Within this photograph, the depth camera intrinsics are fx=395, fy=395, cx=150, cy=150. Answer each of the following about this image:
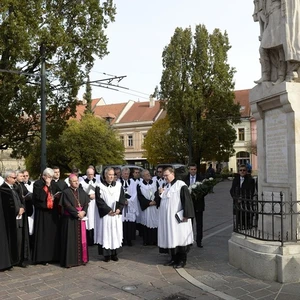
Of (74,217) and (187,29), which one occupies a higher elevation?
(187,29)

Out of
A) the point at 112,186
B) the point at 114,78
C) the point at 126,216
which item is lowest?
the point at 126,216

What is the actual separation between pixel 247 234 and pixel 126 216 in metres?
3.73

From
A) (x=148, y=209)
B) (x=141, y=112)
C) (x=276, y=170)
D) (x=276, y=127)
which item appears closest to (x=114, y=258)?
(x=148, y=209)

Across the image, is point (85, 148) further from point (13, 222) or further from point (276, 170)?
point (276, 170)

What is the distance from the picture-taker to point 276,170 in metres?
7.54

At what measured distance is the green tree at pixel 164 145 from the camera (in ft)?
129

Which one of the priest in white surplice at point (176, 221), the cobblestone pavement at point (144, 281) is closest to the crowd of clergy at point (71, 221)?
the priest in white surplice at point (176, 221)

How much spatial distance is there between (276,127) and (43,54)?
1212cm

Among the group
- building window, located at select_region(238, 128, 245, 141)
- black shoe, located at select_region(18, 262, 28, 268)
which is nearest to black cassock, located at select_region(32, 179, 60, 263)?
black shoe, located at select_region(18, 262, 28, 268)

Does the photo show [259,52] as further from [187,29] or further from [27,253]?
[187,29]

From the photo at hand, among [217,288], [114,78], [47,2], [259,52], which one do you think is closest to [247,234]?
[217,288]

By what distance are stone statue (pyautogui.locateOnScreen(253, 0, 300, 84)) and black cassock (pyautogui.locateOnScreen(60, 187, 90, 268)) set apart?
4419mm

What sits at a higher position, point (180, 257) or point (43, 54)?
point (43, 54)

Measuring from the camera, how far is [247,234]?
7.04m
